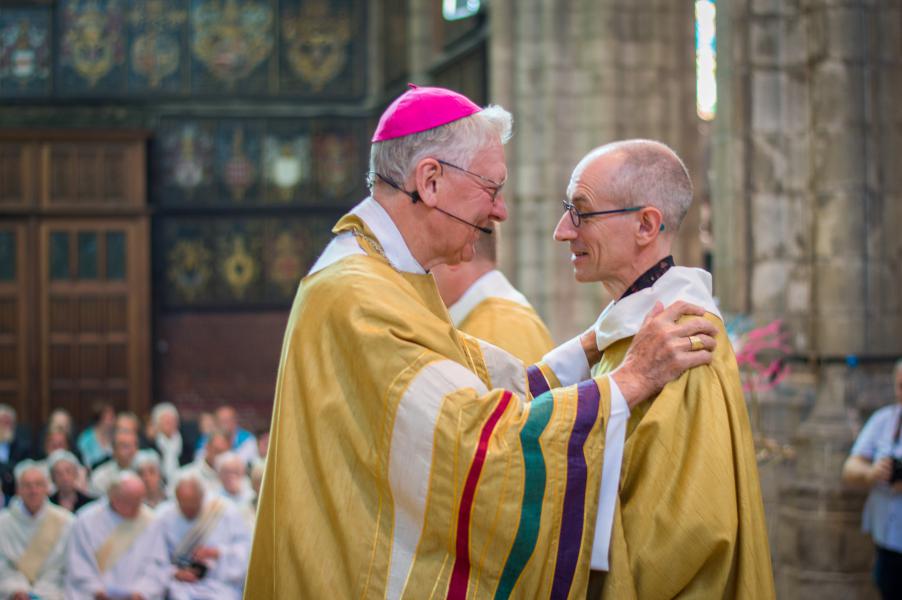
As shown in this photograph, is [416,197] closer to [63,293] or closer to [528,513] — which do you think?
[528,513]

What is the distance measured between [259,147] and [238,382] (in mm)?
3387

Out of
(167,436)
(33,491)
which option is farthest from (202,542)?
(167,436)

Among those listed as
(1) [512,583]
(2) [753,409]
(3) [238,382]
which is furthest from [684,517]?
(3) [238,382]

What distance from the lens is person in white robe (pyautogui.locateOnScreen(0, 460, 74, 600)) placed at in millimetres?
8031

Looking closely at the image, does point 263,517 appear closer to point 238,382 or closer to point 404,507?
point 404,507

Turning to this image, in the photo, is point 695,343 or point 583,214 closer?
point 695,343

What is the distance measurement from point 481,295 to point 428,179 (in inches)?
67.7

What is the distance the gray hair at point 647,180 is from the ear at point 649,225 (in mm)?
15

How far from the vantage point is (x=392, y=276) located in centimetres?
266

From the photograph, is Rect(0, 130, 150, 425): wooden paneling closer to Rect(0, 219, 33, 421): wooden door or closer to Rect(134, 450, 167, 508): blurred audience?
Rect(0, 219, 33, 421): wooden door

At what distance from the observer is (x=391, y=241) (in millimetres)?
2754

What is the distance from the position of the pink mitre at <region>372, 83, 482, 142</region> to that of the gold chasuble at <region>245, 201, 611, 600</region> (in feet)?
1.12

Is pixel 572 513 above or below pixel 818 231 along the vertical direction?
below

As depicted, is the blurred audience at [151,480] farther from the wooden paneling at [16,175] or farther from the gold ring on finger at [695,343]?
the wooden paneling at [16,175]
